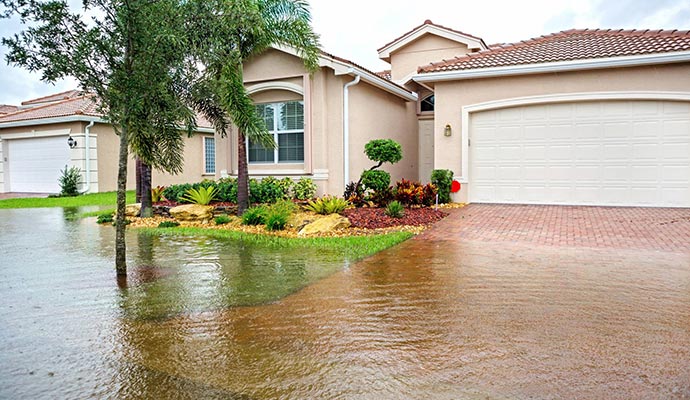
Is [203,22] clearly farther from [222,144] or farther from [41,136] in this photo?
[41,136]

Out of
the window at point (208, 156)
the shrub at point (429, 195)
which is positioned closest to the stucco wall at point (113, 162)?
the window at point (208, 156)

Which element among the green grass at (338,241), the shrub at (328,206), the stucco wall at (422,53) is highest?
the stucco wall at (422,53)

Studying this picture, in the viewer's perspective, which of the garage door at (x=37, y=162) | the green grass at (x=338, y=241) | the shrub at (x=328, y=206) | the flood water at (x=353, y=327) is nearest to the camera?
the flood water at (x=353, y=327)

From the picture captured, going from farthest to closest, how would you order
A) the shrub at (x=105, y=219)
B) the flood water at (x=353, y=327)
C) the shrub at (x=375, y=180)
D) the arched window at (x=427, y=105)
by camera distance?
the arched window at (x=427, y=105), the shrub at (x=375, y=180), the shrub at (x=105, y=219), the flood water at (x=353, y=327)

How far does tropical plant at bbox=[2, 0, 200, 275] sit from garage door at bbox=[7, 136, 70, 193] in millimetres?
17523

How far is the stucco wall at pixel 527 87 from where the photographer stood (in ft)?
39.5

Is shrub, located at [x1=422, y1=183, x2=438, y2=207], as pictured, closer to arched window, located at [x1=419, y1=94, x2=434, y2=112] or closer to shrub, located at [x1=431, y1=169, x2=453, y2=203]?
shrub, located at [x1=431, y1=169, x2=453, y2=203]

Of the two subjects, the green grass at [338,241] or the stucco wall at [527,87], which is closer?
the green grass at [338,241]

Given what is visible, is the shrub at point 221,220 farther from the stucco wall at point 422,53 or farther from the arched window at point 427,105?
the stucco wall at point 422,53

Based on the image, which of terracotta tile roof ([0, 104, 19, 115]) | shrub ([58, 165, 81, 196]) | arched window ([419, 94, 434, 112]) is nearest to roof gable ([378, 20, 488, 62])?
arched window ([419, 94, 434, 112])

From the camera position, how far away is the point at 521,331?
4.39m

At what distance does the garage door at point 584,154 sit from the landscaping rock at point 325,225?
5214 millimetres

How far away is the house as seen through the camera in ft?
39.9

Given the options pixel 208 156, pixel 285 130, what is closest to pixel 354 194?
pixel 285 130
